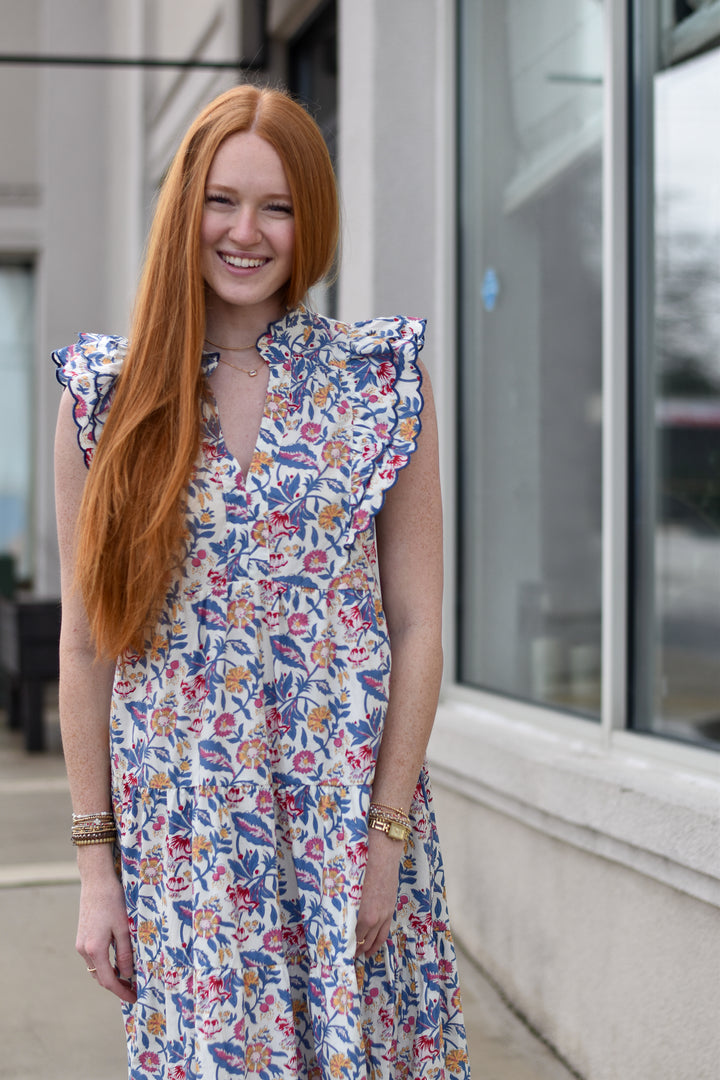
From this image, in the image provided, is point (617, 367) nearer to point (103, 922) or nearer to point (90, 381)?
point (90, 381)

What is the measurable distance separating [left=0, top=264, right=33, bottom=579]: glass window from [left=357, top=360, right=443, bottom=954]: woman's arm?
10.6 meters

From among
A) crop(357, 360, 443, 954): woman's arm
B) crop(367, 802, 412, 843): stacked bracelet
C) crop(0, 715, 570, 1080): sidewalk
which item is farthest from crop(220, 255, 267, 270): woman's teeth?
crop(0, 715, 570, 1080): sidewalk

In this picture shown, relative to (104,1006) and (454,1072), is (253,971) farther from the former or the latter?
(104,1006)

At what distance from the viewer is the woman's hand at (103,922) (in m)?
1.53

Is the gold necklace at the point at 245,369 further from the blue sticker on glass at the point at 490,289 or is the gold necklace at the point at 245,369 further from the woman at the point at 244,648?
the blue sticker on glass at the point at 490,289

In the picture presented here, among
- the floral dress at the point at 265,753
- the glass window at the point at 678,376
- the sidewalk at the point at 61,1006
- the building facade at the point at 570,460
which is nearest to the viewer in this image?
the floral dress at the point at 265,753

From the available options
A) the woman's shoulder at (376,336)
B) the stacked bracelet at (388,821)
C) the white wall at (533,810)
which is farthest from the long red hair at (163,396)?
the white wall at (533,810)

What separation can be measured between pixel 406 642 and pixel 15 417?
35.5 ft

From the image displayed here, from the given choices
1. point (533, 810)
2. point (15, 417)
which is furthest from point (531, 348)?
point (15, 417)

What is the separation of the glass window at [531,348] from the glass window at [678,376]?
26 cm

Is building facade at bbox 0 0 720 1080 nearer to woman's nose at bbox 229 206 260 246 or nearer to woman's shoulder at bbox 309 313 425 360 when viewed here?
woman's shoulder at bbox 309 313 425 360

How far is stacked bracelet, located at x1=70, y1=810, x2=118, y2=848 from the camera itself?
1553 millimetres

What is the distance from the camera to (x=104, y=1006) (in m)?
3.29

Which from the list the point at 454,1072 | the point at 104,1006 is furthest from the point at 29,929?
the point at 454,1072
